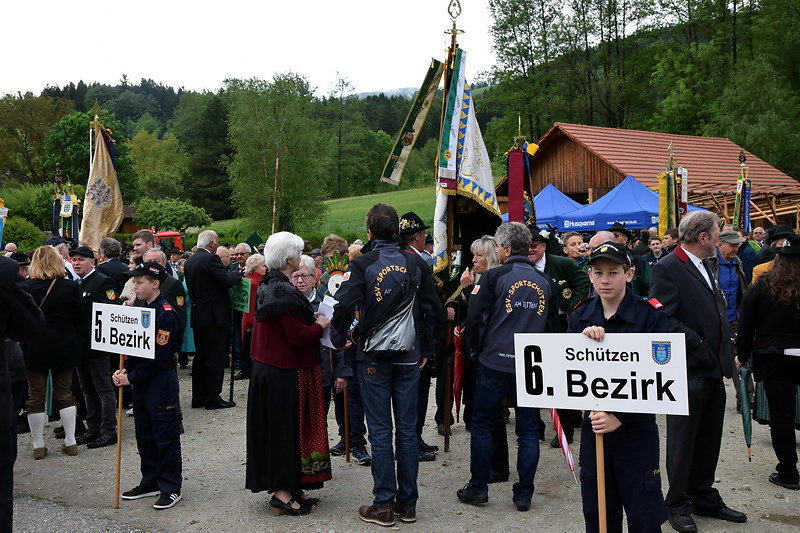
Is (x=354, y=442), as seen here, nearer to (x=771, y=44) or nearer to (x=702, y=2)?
(x=771, y=44)

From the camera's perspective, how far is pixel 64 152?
57344 millimetres

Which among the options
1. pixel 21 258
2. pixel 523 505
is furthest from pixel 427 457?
pixel 21 258

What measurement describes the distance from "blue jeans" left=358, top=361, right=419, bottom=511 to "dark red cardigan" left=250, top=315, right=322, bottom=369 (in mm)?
464

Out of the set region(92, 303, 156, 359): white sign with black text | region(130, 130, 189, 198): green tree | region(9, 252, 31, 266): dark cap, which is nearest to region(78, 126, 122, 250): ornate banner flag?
region(9, 252, 31, 266): dark cap

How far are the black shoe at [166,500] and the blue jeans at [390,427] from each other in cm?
172

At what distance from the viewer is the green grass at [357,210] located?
48.4 m

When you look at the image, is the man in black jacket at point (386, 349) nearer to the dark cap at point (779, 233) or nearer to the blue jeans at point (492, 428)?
the blue jeans at point (492, 428)

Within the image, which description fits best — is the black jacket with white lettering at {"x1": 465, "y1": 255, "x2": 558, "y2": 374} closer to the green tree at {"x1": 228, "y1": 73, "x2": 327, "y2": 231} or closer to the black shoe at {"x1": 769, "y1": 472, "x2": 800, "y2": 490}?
the black shoe at {"x1": 769, "y1": 472, "x2": 800, "y2": 490}

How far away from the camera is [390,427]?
4.98 meters

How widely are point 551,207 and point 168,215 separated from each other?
3105 centimetres

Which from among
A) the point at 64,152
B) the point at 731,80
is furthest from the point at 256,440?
the point at 64,152

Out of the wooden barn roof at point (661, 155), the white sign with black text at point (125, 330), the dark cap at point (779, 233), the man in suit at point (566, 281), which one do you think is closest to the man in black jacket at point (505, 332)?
the man in suit at point (566, 281)

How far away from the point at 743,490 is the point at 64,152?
62.1m

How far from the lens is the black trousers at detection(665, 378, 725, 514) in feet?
15.5
